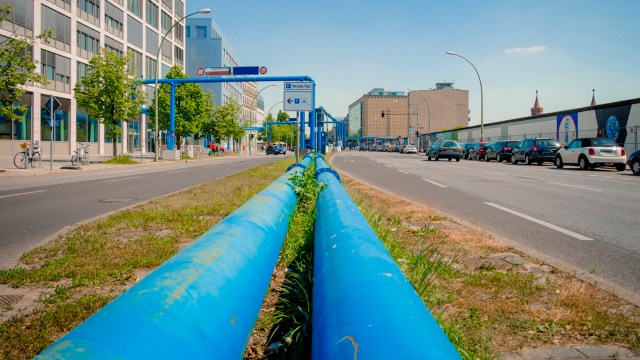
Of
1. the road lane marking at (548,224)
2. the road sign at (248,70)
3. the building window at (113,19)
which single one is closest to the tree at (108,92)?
the road sign at (248,70)

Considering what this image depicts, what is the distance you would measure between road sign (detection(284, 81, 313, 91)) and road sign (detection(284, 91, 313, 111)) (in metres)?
0.12

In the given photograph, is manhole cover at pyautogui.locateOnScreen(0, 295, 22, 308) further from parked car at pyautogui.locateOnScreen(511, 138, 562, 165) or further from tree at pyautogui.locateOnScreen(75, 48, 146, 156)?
parked car at pyautogui.locateOnScreen(511, 138, 562, 165)

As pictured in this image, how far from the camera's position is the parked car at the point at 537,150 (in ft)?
A: 90.8

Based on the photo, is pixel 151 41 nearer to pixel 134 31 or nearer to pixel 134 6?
pixel 134 31

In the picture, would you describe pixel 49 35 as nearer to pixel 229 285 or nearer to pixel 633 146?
pixel 229 285

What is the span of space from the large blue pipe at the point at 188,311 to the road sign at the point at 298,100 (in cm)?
1633

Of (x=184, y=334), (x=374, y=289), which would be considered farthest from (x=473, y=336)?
(x=184, y=334)

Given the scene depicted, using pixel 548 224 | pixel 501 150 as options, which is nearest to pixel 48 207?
pixel 548 224

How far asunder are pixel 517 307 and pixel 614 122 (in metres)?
34.1

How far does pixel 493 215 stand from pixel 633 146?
90.3ft

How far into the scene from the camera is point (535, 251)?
16.1ft

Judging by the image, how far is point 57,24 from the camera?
116 ft

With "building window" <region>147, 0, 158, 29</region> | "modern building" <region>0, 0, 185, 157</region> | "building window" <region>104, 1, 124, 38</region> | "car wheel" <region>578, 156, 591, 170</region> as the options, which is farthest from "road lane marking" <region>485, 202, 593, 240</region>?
"building window" <region>147, 0, 158, 29</region>

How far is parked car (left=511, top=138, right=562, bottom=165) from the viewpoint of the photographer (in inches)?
1089
